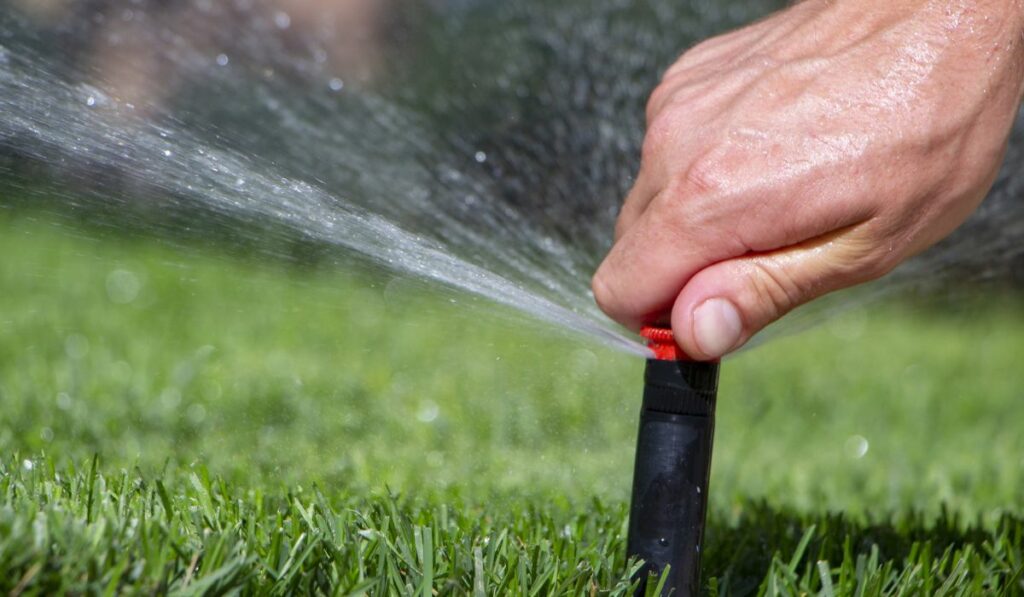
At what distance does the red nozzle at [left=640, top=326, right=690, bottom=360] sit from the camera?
1529 mm

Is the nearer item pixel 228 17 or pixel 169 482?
pixel 169 482

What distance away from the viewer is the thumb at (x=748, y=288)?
148cm

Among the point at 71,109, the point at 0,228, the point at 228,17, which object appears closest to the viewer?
the point at 71,109

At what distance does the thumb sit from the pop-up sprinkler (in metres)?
0.05

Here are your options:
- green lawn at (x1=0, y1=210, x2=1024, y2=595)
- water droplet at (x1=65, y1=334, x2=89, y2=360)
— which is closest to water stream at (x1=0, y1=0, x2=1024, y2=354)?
green lawn at (x1=0, y1=210, x2=1024, y2=595)

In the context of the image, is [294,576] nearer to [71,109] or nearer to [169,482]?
[169,482]

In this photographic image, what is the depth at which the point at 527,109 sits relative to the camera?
6148 millimetres

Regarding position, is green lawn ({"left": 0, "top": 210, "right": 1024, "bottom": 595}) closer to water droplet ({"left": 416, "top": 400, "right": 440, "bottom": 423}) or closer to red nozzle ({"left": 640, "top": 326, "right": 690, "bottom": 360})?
water droplet ({"left": 416, "top": 400, "right": 440, "bottom": 423})

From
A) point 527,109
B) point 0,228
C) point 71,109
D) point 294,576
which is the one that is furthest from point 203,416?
point 527,109

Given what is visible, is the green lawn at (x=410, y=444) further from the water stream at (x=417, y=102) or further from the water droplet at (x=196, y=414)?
the water stream at (x=417, y=102)

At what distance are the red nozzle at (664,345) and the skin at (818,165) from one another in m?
0.03

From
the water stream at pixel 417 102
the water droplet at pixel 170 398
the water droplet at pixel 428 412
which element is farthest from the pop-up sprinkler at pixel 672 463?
the water stream at pixel 417 102

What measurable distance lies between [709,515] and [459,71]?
4.60 meters

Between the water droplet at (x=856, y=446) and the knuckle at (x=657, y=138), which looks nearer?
the knuckle at (x=657, y=138)
